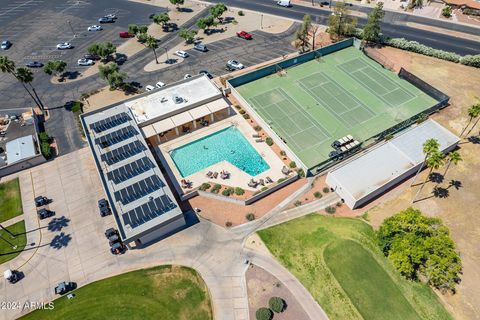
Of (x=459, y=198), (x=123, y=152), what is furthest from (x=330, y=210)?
(x=123, y=152)

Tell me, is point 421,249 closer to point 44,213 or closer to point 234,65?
point 234,65

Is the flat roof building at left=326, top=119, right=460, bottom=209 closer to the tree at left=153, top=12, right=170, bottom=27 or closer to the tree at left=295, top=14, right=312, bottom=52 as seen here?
the tree at left=295, top=14, right=312, bottom=52

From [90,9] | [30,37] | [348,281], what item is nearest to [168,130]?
[348,281]

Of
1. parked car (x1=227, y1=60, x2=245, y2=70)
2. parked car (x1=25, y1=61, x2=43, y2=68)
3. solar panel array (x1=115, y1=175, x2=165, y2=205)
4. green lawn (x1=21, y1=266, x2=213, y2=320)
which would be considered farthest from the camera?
parked car (x1=25, y1=61, x2=43, y2=68)

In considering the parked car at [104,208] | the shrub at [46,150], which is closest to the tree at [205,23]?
the shrub at [46,150]

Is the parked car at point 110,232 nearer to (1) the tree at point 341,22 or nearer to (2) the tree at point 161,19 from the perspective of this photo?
(2) the tree at point 161,19

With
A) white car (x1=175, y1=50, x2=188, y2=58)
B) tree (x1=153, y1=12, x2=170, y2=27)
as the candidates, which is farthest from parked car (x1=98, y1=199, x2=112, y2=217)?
tree (x1=153, y1=12, x2=170, y2=27)

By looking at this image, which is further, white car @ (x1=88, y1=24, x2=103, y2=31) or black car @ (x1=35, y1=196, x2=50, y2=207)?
white car @ (x1=88, y1=24, x2=103, y2=31)
